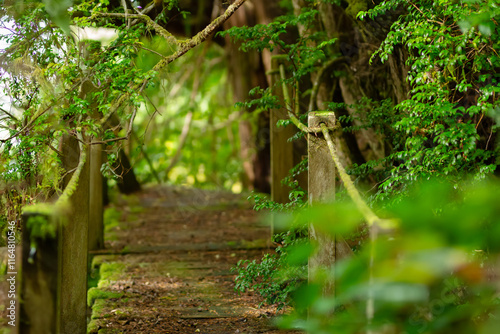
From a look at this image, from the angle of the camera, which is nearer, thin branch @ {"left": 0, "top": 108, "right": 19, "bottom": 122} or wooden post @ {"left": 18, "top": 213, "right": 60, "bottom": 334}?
wooden post @ {"left": 18, "top": 213, "right": 60, "bottom": 334}

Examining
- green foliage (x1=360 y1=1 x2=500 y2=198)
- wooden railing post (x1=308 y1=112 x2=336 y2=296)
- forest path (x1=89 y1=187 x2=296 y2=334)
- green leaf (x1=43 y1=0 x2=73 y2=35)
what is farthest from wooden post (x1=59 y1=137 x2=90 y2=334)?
green foliage (x1=360 y1=1 x2=500 y2=198)

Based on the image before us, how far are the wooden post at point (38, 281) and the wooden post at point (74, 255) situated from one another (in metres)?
1.55

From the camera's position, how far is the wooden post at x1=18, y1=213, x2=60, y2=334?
6.65 ft

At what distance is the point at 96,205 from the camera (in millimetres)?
6246

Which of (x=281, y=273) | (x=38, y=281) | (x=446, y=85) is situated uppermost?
(x=446, y=85)

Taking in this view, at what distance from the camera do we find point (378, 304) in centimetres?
123

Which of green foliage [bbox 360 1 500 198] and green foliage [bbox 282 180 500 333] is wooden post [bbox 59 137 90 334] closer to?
green foliage [bbox 360 1 500 198]

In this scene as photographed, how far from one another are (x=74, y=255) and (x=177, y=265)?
2.29m

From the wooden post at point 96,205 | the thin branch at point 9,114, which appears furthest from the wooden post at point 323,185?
the wooden post at point 96,205

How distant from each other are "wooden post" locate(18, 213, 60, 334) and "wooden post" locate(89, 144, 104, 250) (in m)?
4.06

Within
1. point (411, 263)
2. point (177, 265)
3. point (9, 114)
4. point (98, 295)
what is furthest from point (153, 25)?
point (411, 263)

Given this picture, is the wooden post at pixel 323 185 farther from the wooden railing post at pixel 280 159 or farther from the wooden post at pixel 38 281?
the wooden railing post at pixel 280 159

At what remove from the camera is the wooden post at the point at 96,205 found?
20.1 ft

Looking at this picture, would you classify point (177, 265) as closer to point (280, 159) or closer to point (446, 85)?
point (280, 159)
